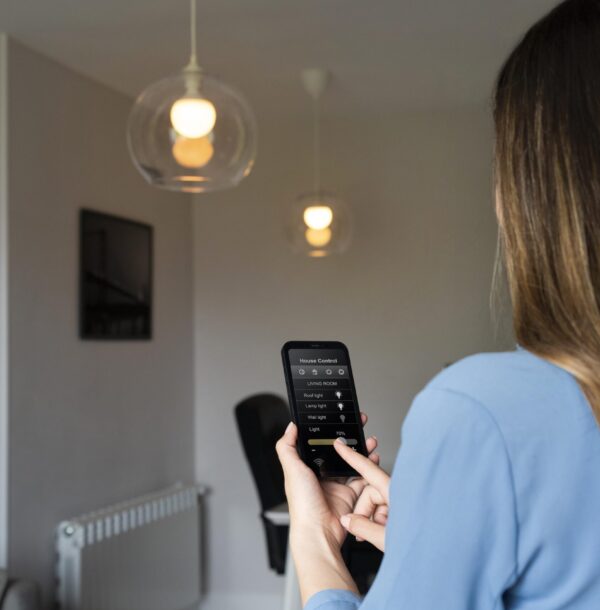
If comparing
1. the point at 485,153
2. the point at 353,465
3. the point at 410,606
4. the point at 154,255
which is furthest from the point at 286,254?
the point at 410,606

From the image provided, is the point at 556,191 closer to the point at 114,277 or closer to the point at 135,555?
the point at 114,277

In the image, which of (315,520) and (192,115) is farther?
(192,115)

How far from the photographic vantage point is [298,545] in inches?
29.9

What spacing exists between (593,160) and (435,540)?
25 cm

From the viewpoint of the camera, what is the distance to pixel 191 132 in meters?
2.01

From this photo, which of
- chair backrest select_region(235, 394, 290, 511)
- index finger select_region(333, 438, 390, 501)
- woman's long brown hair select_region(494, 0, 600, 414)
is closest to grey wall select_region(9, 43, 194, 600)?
chair backrest select_region(235, 394, 290, 511)

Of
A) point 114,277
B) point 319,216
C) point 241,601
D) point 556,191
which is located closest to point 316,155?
point 319,216

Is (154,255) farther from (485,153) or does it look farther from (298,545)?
(298,545)

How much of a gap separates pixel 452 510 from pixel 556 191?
21 centimetres

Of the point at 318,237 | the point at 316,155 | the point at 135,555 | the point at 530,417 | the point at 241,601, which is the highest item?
the point at 316,155

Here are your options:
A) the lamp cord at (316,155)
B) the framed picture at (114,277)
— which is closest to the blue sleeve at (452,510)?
the framed picture at (114,277)

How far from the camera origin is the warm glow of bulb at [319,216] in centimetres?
339

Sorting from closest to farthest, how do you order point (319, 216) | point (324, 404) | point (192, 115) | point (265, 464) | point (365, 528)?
1. point (365, 528)
2. point (324, 404)
3. point (192, 115)
4. point (265, 464)
5. point (319, 216)

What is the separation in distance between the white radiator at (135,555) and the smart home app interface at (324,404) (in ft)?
8.23
